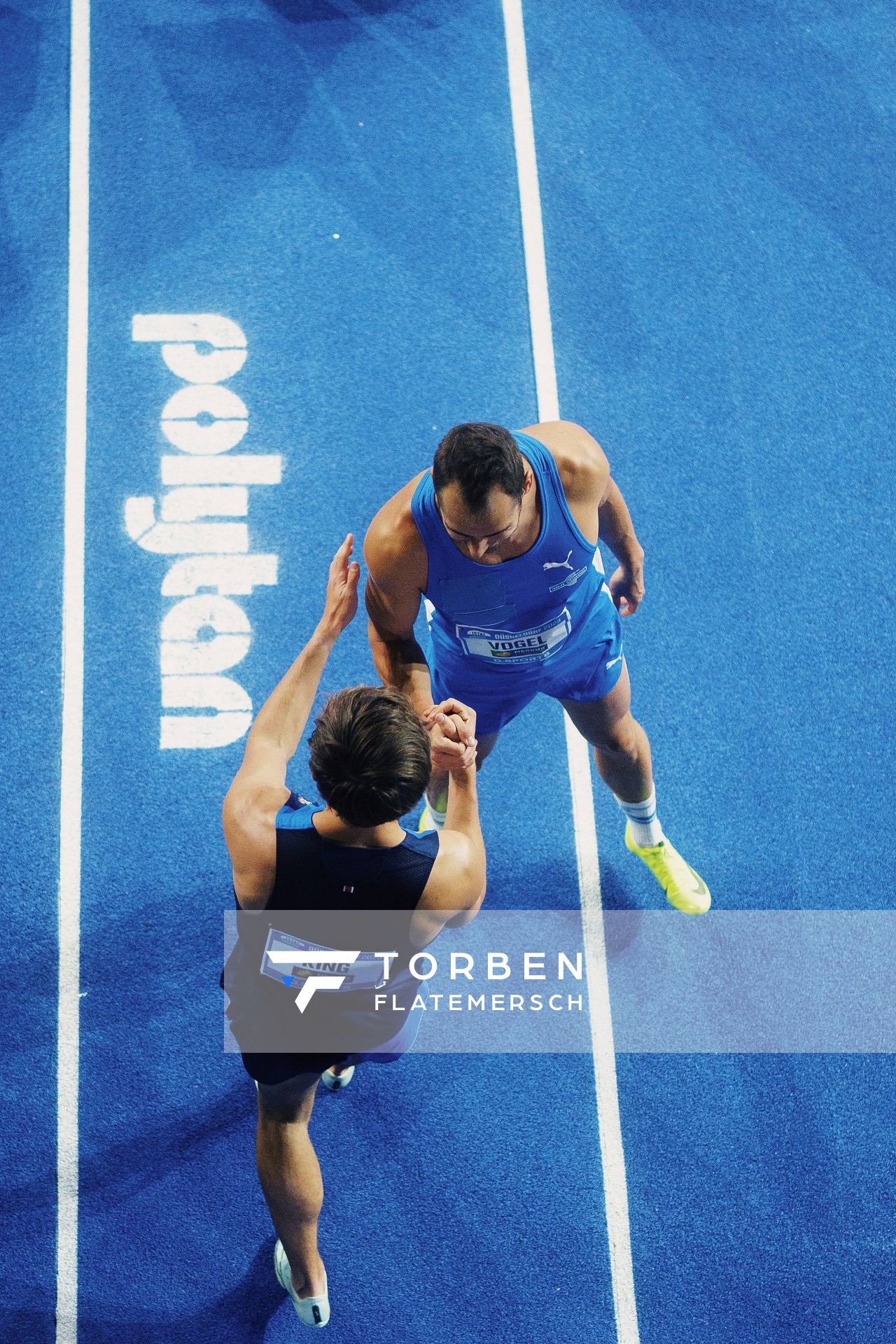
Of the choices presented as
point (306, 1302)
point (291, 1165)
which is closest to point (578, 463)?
point (291, 1165)

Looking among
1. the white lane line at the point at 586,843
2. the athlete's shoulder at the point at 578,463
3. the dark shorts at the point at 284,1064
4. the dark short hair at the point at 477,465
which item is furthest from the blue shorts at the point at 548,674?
the dark shorts at the point at 284,1064

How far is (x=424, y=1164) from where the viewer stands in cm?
397

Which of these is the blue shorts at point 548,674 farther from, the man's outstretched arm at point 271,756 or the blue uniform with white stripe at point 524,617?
the man's outstretched arm at point 271,756

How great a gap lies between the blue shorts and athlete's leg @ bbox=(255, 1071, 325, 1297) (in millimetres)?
1205

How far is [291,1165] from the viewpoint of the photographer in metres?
3.35

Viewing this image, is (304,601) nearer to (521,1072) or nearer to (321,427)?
(321,427)

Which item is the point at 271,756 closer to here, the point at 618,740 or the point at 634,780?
the point at 618,740

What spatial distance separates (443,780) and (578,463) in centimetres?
133

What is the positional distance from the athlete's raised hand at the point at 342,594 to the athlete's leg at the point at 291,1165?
3.94 feet

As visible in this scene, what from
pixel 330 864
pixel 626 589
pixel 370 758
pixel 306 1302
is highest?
pixel 370 758

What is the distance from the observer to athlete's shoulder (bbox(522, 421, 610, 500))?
346cm

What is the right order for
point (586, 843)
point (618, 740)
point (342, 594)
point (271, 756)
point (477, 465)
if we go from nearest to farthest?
point (477, 465) → point (271, 756) → point (342, 594) → point (618, 740) → point (586, 843)

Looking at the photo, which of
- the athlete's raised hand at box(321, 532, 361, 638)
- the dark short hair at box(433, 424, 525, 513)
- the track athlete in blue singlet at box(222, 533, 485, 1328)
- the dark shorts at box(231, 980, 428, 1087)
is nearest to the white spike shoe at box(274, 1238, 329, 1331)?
the track athlete in blue singlet at box(222, 533, 485, 1328)

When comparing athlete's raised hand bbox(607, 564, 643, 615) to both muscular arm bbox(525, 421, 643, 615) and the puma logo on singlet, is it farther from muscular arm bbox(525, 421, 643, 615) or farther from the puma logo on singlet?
the puma logo on singlet
